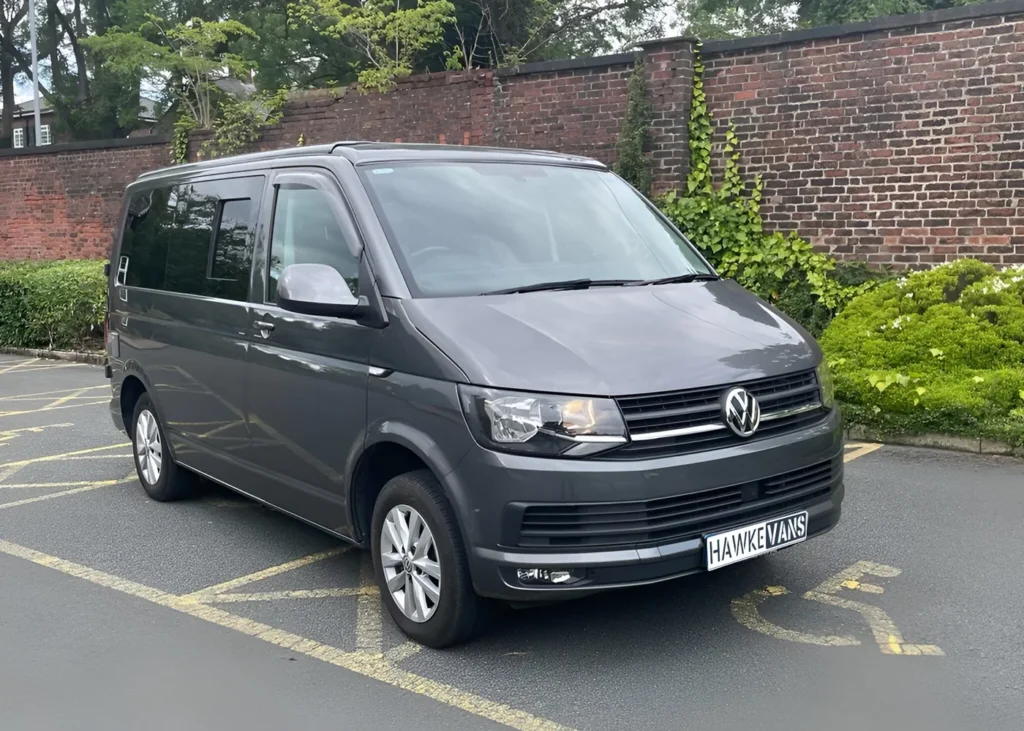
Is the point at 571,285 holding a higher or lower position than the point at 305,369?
higher

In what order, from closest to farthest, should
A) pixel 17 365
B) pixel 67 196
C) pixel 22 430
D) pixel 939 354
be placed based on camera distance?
1. pixel 939 354
2. pixel 22 430
3. pixel 17 365
4. pixel 67 196

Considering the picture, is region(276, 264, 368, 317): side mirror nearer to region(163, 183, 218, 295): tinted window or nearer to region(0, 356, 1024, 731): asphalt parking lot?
region(0, 356, 1024, 731): asphalt parking lot

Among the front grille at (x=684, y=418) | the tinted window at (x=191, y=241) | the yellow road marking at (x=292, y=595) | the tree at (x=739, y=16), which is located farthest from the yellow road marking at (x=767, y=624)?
the tree at (x=739, y=16)

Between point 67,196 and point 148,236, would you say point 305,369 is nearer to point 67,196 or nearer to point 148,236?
point 148,236

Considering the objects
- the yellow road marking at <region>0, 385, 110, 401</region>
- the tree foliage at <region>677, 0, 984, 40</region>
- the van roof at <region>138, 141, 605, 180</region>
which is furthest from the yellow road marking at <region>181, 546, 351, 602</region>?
the tree foliage at <region>677, 0, 984, 40</region>

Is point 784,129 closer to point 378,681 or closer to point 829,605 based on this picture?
point 829,605

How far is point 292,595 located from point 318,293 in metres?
1.54

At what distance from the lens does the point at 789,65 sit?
11000mm

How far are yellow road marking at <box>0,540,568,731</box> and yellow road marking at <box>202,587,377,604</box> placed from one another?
106 millimetres

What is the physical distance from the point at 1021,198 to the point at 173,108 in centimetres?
2475

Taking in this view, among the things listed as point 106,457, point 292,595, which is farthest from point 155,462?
point 292,595

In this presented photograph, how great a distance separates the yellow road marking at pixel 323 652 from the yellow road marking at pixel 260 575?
3.0 inches

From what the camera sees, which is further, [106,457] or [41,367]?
[41,367]

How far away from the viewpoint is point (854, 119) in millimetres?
10617
